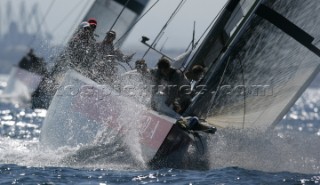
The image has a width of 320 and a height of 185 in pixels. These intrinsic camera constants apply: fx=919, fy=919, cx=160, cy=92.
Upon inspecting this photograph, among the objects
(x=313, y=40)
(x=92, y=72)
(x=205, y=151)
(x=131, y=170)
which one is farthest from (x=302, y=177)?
→ (x=92, y=72)

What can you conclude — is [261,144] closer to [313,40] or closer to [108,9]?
[313,40]

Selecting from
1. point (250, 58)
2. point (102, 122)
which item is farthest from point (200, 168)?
point (250, 58)

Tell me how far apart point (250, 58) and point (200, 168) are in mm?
1332

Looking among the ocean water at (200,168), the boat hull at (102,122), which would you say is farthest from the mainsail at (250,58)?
the boat hull at (102,122)

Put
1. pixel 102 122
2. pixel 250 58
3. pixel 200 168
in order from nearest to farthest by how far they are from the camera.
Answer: pixel 200 168 < pixel 102 122 < pixel 250 58

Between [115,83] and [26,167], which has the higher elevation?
[115,83]

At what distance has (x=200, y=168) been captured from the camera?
26.7 feet

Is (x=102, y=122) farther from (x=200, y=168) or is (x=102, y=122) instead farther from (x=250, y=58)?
(x=250, y=58)

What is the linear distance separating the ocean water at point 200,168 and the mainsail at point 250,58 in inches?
11.0

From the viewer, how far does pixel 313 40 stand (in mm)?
9406

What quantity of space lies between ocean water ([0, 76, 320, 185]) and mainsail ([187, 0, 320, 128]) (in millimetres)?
278

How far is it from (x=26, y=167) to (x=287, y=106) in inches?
160

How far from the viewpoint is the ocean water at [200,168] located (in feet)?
23.9

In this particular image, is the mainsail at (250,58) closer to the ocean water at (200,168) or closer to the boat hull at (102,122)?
the ocean water at (200,168)
